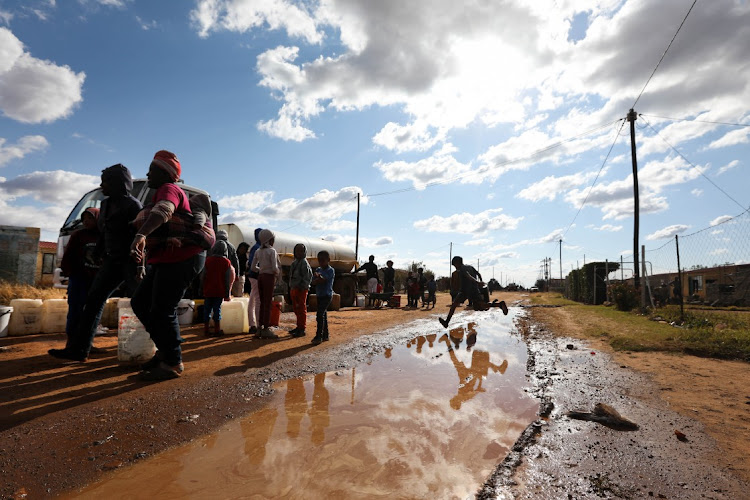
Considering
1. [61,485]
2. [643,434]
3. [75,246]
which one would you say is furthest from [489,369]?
[75,246]

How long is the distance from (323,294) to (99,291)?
3.19 m

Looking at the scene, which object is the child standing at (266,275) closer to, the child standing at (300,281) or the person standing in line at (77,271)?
the child standing at (300,281)

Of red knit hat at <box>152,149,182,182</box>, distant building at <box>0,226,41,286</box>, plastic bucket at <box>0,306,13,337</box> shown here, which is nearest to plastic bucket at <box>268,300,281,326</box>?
plastic bucket at <box>0,306,13,337</box>

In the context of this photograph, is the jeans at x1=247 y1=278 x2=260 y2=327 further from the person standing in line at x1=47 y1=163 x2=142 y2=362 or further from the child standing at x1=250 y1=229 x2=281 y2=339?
the person standing in line at x1=47 y1=163 x2=142 y2=362

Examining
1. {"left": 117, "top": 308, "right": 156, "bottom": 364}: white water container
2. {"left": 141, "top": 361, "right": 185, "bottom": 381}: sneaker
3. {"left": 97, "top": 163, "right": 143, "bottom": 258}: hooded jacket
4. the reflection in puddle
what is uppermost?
{"left": 97, "top": 163, "right": 143, "bottom": 258}: hooded jacket

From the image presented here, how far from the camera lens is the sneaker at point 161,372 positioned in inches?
136

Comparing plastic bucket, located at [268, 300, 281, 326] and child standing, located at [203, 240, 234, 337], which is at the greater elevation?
child standing, located at [203, 240, 234, 337]

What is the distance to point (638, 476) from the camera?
2.01 m

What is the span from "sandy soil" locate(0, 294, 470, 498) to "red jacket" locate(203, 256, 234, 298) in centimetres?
90

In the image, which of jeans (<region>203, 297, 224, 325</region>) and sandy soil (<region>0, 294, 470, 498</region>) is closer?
sandy soil (<region>0, 294, 470, 498</region>)

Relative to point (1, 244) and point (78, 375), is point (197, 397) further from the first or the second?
point (1, 244)

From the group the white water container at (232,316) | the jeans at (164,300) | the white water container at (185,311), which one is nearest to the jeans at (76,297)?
the jeans at (164,300)

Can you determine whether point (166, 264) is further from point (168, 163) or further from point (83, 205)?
point (83, 205)

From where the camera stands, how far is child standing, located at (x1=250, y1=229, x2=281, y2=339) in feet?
20.1
